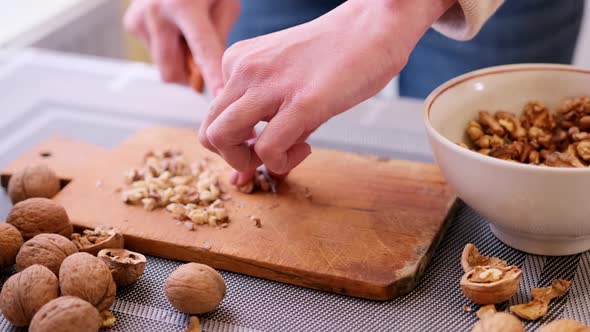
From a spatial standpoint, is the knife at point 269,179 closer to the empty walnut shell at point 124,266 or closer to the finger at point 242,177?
the finger at point 242,177

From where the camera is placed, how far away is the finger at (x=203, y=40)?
1120mm

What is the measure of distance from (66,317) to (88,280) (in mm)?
66

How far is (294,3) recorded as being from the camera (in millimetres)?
1491

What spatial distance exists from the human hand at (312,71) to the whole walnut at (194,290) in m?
0.17

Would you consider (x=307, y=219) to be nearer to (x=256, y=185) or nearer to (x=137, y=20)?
(x=256, y=185)

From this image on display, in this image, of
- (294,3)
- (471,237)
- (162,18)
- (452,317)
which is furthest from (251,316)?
(294,3)

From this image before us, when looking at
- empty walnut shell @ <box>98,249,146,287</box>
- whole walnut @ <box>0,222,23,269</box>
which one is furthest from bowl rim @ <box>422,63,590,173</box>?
whole walnut @ <box>0,222,23,269</box>

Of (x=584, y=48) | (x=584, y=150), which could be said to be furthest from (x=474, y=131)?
(x=584, y=48)

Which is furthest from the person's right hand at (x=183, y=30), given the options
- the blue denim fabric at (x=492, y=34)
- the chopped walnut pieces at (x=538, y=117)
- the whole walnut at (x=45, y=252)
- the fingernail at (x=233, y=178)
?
the chopped walnut pieces at (x=538, y=117)

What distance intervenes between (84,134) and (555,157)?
0.83 metres

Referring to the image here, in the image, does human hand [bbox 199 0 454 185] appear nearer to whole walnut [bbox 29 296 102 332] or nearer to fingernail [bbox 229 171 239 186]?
fingernail [bbox 229 171 239 186]

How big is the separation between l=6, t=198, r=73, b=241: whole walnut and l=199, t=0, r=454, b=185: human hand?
0.23m

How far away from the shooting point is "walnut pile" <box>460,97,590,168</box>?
3.17ft

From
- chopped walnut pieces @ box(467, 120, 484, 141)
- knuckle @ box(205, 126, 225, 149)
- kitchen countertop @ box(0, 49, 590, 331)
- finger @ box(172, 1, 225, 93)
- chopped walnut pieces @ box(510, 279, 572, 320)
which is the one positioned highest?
finger @ box(172, 1, 225, 93)
